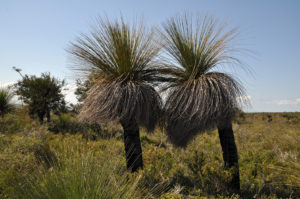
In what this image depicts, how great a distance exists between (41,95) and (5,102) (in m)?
3.55

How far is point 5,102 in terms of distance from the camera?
1164cm

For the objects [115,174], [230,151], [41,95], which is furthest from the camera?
[41,95]

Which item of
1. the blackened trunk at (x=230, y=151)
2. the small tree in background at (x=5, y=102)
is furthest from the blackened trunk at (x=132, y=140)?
the small tree in background at (x=5, y=102)

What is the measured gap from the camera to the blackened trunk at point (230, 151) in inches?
164

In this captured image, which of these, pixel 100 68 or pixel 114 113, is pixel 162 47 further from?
pixel 114 113

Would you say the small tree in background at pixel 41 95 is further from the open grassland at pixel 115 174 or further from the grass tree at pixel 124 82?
the grass tree at pixel 124 82

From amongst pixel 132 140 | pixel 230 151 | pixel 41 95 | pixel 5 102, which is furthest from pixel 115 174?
pixel 41 95

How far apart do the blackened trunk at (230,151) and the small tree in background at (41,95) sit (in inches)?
Answer: 559

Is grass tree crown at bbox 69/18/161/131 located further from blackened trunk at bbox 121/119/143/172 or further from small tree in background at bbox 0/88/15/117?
small tree in background at bbox 0/88/15/117

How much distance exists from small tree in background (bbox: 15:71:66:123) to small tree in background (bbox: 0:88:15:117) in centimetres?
276

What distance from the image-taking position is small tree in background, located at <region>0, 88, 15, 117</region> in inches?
450

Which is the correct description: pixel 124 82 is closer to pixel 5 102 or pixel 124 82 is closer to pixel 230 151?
pixel 230 151

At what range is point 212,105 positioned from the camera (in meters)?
3.66

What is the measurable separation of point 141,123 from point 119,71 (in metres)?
1.24
